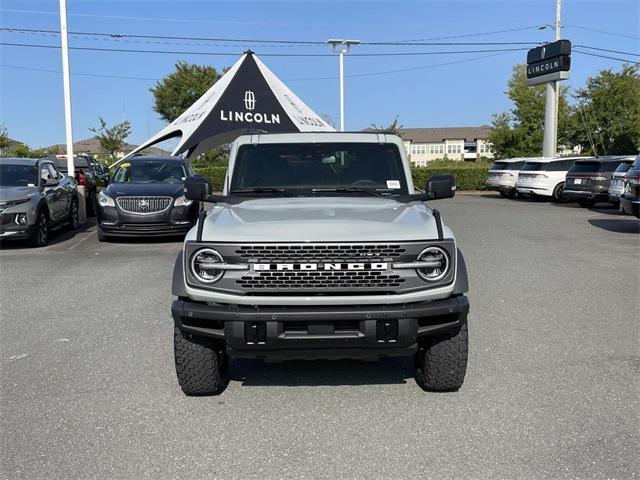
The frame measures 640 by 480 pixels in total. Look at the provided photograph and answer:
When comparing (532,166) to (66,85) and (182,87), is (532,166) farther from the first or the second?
(182,87)

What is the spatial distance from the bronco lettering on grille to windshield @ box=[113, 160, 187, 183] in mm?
10144

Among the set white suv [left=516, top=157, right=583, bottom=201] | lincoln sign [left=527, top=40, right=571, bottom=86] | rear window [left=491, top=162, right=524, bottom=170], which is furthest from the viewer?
lincoln sign [left=527, top=40, right=571, bottom=86]

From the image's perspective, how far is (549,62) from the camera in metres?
29.6

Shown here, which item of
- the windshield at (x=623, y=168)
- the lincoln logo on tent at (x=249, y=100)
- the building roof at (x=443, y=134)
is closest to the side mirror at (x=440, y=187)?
the windshield at (x=623, y=168)

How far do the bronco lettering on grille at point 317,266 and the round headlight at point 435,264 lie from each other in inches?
9.6

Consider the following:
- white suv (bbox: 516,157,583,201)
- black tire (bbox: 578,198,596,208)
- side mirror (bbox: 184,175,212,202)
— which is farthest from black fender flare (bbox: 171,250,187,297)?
white suv (bbox: 516,157,583,201)

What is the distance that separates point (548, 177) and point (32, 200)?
17999mm

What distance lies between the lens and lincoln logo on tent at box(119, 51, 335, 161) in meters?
20.8

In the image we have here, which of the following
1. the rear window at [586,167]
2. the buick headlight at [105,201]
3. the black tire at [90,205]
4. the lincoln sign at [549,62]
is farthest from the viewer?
the lincoln sign at [549,62]

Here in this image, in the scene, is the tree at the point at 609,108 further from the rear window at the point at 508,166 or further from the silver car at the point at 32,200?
the silver car at the point at 32,200

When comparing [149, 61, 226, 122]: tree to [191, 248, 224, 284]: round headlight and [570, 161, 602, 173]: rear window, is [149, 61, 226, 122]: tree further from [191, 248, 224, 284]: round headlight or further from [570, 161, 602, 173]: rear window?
[191, 248, 224, 284]: round headlight

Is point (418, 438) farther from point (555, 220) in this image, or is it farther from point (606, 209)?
point (606, 209)

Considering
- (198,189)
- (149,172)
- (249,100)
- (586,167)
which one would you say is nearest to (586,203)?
(586,167)

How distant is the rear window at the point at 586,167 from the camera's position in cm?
2034
